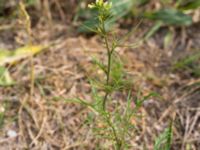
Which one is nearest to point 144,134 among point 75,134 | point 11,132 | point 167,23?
point 75,134

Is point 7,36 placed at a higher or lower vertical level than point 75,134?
higher

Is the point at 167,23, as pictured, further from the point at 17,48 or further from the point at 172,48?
the point at 17,48

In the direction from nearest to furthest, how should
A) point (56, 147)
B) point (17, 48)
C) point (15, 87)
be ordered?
point (56, 147)
point (15, 87)
point (17, 48)

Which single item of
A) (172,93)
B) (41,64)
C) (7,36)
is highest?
(7,36)

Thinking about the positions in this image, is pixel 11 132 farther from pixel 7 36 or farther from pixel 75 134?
pixel 7 36

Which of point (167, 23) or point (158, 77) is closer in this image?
point (158, 77)

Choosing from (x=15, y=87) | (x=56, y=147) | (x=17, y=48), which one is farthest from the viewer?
(x=17, y=48)

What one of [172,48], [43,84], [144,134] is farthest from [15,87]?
[172,48]

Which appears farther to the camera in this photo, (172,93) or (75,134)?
(172,93)

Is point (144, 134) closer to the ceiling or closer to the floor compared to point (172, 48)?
closer to the floor
